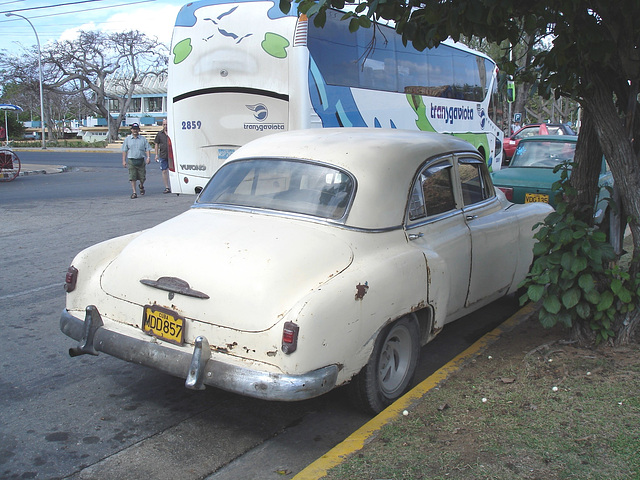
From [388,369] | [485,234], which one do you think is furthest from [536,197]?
[388,369]

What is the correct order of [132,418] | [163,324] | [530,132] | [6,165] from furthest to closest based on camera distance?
[530,132]
[6,165]
[132,418]
[163,324]

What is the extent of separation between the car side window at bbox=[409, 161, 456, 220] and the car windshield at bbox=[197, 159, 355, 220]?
23.3 inches

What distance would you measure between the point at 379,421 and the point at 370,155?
1859 millimetres

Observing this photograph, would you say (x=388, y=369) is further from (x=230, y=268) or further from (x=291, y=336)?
(x=230, y=268)

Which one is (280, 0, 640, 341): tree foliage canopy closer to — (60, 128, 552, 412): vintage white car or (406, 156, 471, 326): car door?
(406, 156, 471, 326): car door

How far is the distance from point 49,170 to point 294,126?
17.9 m

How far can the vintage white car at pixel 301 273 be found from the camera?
365cm

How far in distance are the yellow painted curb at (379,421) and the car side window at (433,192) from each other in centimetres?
113

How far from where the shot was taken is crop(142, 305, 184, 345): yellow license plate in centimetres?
388

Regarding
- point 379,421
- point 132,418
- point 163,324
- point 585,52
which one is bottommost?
point 132,418

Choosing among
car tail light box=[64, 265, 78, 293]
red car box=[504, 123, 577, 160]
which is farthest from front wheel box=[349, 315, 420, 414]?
red car box=[504, 123, 577, 160]

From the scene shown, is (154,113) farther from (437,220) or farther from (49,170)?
(437,220)

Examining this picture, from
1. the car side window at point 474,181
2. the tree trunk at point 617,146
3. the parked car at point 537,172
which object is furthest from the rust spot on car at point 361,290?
the parked car at point 537,172

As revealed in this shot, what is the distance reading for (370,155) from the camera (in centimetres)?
468
